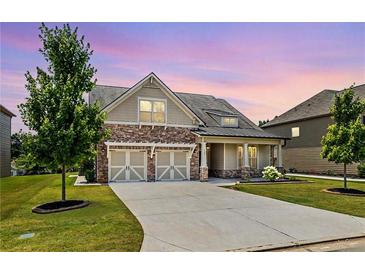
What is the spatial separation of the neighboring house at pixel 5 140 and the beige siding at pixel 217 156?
1495 cm

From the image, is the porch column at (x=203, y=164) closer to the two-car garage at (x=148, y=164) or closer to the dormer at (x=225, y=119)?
the two-car garage at (x=148, y=164)

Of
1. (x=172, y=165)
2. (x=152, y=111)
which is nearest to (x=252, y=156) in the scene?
(x=172, y=165)

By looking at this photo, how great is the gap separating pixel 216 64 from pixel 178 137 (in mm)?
5873

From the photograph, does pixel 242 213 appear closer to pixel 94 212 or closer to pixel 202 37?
pixel 94 212

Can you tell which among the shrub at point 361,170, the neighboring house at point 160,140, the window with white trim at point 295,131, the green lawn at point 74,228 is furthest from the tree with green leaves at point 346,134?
the window with white trim at point 295,131

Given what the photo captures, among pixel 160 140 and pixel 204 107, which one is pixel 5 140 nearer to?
pixel 160 140

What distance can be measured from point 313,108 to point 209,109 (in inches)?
408

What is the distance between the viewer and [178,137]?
53.7 feet

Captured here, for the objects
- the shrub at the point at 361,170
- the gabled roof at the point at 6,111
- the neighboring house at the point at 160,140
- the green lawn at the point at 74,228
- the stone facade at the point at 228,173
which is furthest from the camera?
the gabled roof at the point at 6,111

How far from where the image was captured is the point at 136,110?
15.5 m

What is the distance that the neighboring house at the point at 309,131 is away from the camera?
877 inches
